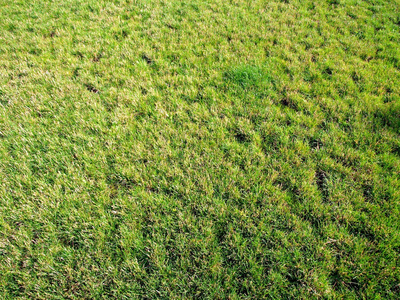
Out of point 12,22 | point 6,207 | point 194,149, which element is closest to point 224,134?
point 194,149

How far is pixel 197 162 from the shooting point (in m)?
4.20

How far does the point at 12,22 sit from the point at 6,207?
7.28 m

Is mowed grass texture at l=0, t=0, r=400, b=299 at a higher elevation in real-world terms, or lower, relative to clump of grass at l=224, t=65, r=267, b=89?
lower

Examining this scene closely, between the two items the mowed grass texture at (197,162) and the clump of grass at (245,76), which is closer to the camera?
the mowed grass texture at (197,162)

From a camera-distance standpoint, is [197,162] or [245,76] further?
[245,76]

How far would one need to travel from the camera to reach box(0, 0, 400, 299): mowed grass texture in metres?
3.06

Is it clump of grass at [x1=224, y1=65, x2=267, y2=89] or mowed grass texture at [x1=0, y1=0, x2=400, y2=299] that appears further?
clump of grass at [x1=224, y1=65, x2=267, y2=89]

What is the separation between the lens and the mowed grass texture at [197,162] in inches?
120

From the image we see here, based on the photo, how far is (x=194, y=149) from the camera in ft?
14.4

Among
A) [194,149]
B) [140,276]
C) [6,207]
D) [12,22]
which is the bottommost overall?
[140,276]

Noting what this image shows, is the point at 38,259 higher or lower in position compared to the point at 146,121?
lower

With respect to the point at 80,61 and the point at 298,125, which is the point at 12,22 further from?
the point at 298,125

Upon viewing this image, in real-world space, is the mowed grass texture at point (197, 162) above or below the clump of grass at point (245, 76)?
below

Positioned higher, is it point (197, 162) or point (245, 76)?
point (245, 76)
